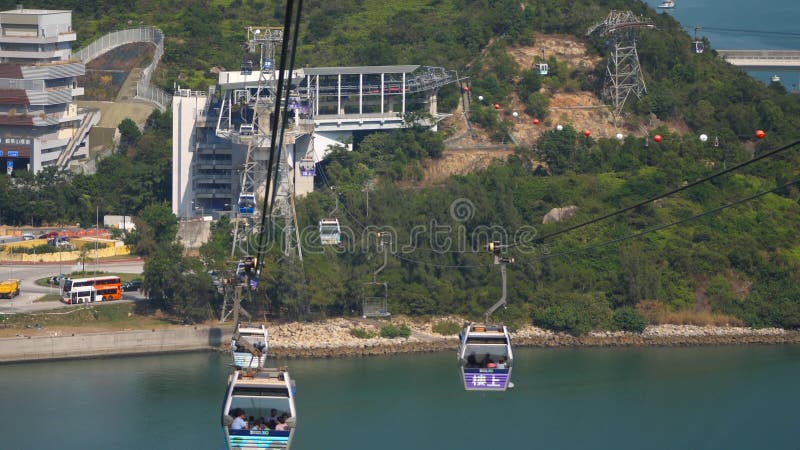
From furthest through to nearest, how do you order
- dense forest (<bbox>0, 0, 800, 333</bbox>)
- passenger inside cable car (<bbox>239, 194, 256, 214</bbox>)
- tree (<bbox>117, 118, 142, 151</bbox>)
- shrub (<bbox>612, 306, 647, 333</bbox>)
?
tree (<bbox>117, 118, 142, 151</bbox>)
passenger inside cable car (<bbox>239, 194, 256, 214</bbox>)
dense forest (<bbox>0, 0, 800, 333</bbox>)
shrub (<bbox>612, 306, 647, 333</bbox>)

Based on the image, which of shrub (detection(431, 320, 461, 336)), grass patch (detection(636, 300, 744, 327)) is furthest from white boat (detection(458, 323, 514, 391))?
grass patch (detection(636, 300, 744, 327))

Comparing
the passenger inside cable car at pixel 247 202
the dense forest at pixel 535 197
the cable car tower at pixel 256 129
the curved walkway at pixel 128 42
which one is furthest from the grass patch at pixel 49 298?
the curved walkway at pixel 128 42

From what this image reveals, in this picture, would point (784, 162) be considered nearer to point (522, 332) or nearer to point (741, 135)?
point (741, 135)

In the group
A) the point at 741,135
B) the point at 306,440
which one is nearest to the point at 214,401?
the point at 306,440

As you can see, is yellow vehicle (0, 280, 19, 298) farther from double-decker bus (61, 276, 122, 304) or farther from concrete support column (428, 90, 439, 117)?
concrete support column (428, 90, 439, 117)

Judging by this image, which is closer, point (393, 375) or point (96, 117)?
point (393, 375)

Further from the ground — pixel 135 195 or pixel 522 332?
pixel 135 195

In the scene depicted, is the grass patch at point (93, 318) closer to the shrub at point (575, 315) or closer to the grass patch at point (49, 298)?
the grass patch at point (49, 298)
